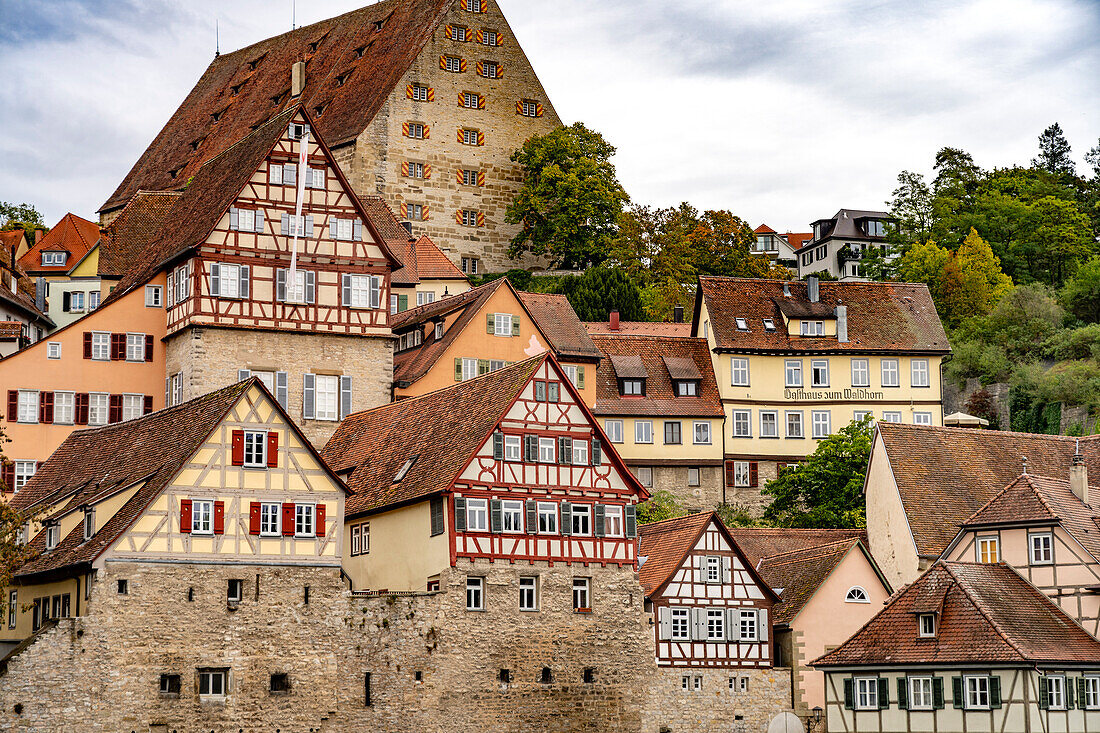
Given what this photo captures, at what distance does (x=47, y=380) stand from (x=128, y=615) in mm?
18912

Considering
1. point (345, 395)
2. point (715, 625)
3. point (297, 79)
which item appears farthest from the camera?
point (297, 79)

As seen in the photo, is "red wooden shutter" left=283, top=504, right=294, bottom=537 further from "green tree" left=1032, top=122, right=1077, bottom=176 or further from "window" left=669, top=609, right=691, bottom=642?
"green tree" left=1032, top=122, right=1077, bottom=176

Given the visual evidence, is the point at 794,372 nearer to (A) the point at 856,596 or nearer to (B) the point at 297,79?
(A) the point at 856,596

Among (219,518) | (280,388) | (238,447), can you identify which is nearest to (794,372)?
(280,388)

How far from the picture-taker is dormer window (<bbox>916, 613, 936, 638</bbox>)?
178 ft

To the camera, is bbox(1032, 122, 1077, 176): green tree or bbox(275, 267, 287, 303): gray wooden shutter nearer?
bbox(275, 267, 287, 303): gray wooden shutter

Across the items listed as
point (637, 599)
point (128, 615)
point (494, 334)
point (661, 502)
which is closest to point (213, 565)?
point (128, 615)

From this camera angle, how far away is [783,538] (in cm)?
6788

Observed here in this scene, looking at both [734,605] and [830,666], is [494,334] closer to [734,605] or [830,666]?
[734,605]

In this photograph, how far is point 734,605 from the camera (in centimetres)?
6019

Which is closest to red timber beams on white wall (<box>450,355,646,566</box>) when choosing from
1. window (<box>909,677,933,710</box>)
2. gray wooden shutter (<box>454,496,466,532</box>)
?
gray wooden shutter (<box>454,496,466,532</box>)

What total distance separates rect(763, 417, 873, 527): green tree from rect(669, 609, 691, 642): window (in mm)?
16216

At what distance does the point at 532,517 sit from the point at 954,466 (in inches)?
713

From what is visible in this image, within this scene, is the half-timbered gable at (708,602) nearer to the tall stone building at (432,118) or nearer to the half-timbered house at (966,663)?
the half-timbered house at (966,663)
